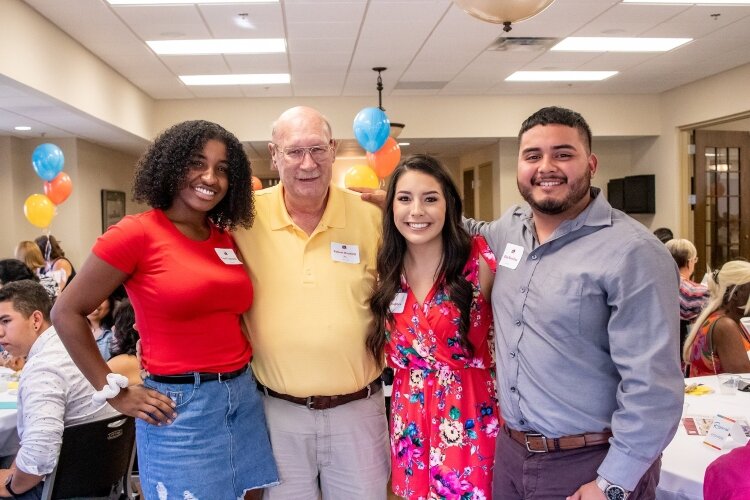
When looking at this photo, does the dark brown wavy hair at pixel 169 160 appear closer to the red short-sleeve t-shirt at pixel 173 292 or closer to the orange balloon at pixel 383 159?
the red short-sleeve t-shirt at pixel 173 292

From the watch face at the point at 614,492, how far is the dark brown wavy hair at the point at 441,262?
555 millimetres

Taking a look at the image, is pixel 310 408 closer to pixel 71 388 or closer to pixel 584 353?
pixel 584 353

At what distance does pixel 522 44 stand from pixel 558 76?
2.06 metres

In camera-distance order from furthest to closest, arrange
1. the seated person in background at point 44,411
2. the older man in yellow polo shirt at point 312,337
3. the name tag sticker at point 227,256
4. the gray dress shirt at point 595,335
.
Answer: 1. the seated person in background at point 44,411
2. the older man in yellow polo shirt at point 312,337
3. the name tag sticker at point 227,256
4. the gray dress shirt at point 595,335

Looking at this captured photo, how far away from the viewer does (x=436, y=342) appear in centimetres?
194

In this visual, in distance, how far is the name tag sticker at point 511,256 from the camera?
184 cm

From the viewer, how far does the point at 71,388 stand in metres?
2.50

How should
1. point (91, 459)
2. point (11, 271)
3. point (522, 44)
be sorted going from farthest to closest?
point (522, 44) < point (11, 271) < point (91, 459)

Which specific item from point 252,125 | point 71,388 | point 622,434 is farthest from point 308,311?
point 252,125

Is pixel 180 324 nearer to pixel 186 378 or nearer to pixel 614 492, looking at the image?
pixel 186 378

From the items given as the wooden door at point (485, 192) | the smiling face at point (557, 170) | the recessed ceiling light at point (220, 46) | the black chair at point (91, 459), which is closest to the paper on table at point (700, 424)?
the smiling face at point (557, 170)

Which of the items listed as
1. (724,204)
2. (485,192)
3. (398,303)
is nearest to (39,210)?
(398,303)

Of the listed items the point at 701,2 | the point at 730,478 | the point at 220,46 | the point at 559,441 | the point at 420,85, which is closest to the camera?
the point at 730,478

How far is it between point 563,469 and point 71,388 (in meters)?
1.91
